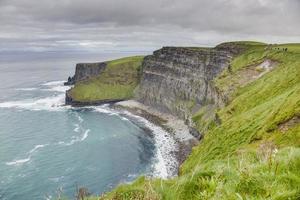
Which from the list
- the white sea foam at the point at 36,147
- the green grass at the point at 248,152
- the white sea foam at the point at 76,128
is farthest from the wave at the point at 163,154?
the white sea foam at the point at 36,147

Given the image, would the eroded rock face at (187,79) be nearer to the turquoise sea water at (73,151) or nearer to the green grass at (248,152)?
the green grass at (248,152)

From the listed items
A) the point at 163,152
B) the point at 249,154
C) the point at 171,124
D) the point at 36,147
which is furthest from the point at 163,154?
the point at 249,154

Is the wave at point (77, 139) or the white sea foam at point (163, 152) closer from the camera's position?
the white sea foam at point (163, 152)

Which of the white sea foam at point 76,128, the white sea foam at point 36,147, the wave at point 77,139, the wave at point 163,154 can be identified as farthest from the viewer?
→ the white sea foam at point 76,128

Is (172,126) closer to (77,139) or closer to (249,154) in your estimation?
(77,139)

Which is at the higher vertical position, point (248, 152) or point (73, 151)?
point (248, 152)

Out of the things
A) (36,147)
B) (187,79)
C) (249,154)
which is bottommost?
(36,147)

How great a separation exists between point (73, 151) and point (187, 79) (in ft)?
257

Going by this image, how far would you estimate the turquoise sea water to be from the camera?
9056 centimetres

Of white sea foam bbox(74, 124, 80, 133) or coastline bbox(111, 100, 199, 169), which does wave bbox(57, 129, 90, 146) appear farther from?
coastline bbox(111, 100, 199, 169)

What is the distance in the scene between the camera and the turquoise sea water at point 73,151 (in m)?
90.6

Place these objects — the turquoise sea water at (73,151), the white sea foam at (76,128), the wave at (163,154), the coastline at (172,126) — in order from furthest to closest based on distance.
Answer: the white sea foam at (76,128) → the coastline at (172,126) → the wave at (163,154) → the turquoise sea water at (73,151)

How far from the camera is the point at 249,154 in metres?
16.1

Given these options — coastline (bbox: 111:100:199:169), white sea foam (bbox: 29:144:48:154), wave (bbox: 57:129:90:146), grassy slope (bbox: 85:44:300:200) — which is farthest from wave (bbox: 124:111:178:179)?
white sea foam (bbox: 29:144:48:154)
